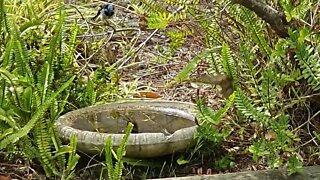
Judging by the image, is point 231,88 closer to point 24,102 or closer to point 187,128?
point 187,128

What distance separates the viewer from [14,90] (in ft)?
6.23

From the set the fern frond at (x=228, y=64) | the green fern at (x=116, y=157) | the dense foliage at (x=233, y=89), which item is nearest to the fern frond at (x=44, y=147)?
the dense foliage at (x=233, y=89)

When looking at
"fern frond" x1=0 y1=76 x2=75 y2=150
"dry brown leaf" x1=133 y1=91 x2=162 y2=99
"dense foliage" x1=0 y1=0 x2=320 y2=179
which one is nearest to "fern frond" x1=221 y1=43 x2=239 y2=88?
"dense foliage" x1=0 y1=0 x2=320 y2=179

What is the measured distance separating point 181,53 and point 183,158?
1053mm

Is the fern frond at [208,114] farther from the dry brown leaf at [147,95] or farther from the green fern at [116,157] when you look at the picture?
the dry brown leaf at [147,95]

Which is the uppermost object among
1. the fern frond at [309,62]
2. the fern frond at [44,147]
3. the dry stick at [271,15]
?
the dry stick at [271,15]

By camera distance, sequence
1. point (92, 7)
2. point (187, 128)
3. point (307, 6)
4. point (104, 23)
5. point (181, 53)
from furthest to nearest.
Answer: point (92, 7) < point (104, 23) < point (181, 53) < point (187, 128) < point (307, 6)

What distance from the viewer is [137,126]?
203 centimetres

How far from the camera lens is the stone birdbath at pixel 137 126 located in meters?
1.75

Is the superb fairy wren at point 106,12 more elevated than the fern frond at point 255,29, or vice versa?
the fern frond at point 255,29

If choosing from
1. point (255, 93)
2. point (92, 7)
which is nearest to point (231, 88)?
point (255, 93)

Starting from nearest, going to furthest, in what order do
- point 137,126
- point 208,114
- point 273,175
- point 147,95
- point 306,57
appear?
point 306,57 < point 273,175 < point 208,114 < point 137,126 < point 147,95

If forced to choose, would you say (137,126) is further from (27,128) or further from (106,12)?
(106,12)

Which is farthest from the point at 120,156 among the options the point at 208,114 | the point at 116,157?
the point at 208,114
